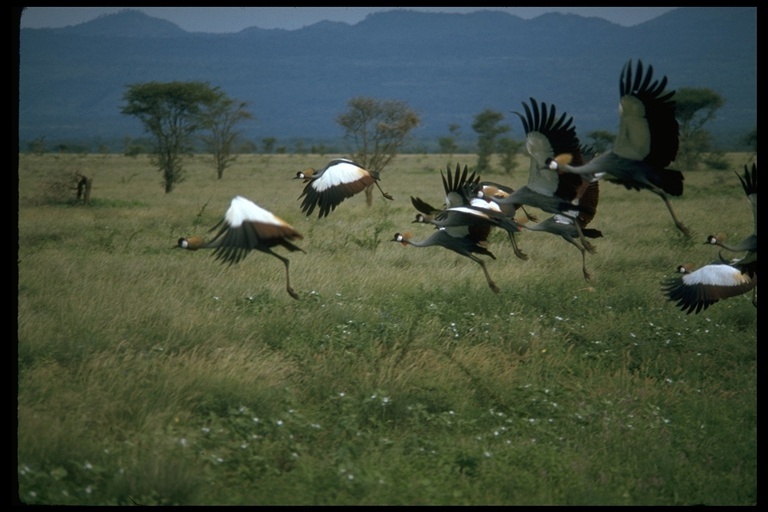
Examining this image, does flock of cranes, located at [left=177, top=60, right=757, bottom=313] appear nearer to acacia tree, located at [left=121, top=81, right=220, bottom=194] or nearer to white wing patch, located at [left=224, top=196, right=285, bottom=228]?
white wing patch, located at [left=224, top=196, right=285, bottom=228]

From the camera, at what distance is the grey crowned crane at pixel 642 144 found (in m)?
7.41

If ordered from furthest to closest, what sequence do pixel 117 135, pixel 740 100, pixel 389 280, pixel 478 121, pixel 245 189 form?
pixel 740 100 → pixel 117 135 → pixel 478 121 → pixel 245 189 → pixel 389 280

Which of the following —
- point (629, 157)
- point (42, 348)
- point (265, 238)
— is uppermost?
point (629, 157)

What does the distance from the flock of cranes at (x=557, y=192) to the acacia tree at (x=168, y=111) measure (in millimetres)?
23691

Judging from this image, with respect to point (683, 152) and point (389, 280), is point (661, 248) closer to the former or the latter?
point (389, 280)

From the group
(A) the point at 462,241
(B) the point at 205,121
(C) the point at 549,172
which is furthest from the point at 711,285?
(B) the point at 205,121

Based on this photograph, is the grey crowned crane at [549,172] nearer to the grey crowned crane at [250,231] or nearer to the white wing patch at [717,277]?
the white wing patch at [717,277]

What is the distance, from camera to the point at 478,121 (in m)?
54.6

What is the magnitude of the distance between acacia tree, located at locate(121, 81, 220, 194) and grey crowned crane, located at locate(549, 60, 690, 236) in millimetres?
25757

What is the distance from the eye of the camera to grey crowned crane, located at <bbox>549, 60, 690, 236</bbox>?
741cm

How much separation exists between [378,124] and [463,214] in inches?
775

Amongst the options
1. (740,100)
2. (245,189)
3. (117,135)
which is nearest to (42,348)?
(245,189)

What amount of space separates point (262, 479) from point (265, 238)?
2.03m

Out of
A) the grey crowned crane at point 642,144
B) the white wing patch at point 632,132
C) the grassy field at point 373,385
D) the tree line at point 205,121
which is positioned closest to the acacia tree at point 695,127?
the tree line at point 205,121
